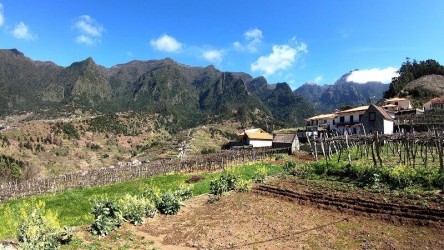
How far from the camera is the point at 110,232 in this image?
14.8 meters

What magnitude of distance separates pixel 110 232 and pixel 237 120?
429 feet

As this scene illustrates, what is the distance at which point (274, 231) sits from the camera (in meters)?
14.9

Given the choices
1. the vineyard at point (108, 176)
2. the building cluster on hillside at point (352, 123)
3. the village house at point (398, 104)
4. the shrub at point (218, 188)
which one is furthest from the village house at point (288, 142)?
the village house at point (398, 104)

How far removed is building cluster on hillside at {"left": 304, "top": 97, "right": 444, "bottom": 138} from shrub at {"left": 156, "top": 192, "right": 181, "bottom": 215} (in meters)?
26.6

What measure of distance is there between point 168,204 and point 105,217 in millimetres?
4501

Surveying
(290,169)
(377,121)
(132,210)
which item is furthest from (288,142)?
(132,210)

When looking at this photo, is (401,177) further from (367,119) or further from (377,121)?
(367,119)

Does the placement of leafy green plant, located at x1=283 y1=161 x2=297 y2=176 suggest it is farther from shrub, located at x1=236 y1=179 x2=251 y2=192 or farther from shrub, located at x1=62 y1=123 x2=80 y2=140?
shrub, located at x1=62 y1=123 x2=80 y2=140

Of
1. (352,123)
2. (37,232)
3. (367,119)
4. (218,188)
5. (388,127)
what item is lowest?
(218,188)

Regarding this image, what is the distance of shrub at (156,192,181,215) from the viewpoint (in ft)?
61.8

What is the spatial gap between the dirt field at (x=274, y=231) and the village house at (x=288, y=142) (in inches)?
1466

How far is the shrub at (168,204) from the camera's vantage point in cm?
1883

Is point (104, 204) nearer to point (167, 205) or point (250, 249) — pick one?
point (167, 205)

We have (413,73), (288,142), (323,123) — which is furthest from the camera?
(413,73)
